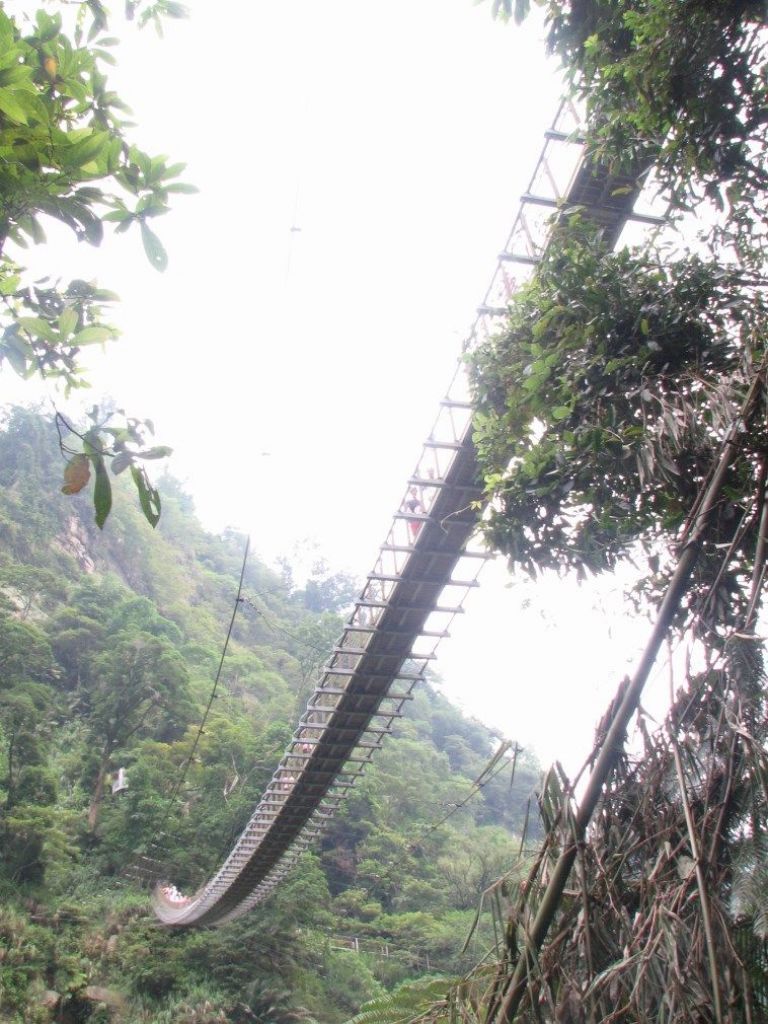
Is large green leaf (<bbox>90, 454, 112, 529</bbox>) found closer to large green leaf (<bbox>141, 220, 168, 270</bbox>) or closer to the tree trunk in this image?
large green leaf (<bbox>141, 220, 168, 270</bbox>)

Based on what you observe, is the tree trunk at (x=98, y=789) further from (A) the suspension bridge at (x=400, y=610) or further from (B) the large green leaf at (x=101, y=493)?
(B) the large green leaf at (x=101, y=493)

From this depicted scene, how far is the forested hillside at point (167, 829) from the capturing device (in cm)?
1019

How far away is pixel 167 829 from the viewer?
12.5 meters

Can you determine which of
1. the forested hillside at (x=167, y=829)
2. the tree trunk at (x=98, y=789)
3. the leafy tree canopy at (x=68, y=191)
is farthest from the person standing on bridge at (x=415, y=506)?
the tree trunk at (x=98, y=789)

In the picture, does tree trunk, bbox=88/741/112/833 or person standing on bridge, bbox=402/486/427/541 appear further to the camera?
tree trunk, bbox=88/741/112/833

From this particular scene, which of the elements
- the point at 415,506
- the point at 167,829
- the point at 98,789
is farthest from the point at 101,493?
the point at 98,789

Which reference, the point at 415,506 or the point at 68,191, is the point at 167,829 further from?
the point at 68,191

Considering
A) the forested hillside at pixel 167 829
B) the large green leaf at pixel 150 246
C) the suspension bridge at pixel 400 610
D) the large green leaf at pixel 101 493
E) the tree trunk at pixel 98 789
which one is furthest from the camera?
the tree trunk at pixel 98 789

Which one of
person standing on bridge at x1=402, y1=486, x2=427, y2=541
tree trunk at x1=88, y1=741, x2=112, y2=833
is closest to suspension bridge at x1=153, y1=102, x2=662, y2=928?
person standing on bridge at x1=402, y1=486, x2=427, y2=541

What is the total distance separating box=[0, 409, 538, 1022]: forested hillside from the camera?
10.2 meters

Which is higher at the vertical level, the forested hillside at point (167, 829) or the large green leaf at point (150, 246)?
the large green leaf at point (150, 246)

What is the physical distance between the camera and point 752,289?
1.87 meters

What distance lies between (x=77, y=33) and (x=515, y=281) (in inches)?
102

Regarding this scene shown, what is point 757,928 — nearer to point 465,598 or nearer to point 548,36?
point 548,36
